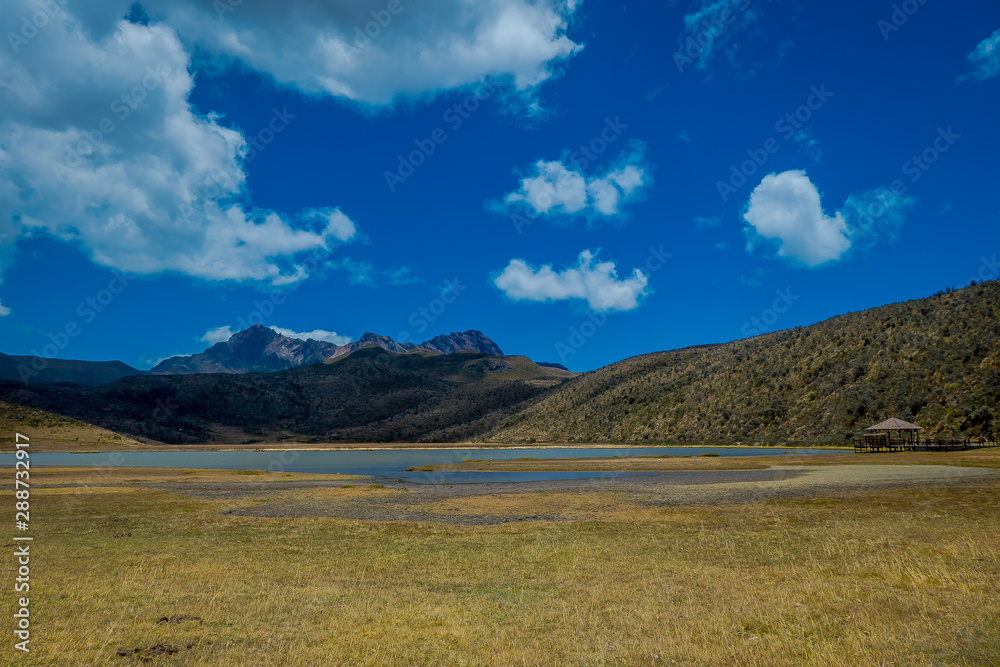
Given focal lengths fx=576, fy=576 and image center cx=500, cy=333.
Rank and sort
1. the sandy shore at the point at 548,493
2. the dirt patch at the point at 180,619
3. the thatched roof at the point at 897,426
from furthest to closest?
the thatched roof at the point at 897,426
the sandy shore at the point at 548,493
the dirt patch at the point at 180,619

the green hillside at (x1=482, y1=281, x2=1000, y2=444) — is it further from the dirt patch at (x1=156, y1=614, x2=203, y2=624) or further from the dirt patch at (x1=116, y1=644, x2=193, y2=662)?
Result: the dirt patch at (x1=116, y1=644, x2=193, y2=662)

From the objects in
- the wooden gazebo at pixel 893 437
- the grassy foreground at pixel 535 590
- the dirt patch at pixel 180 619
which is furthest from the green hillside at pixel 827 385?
the dirt patch at pixel 180 619

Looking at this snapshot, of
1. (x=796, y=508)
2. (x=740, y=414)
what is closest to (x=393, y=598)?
(x=796, y=508)

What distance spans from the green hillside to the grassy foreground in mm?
69309

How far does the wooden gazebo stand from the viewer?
73.6 m

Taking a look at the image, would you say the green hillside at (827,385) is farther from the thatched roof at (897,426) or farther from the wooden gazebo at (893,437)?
the thatched roof at (897,426)

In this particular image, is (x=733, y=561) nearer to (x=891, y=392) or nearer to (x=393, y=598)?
(x=393, y=598)

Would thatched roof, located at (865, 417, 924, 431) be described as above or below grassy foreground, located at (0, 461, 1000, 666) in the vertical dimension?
above

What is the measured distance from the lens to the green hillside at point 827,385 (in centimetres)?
8262

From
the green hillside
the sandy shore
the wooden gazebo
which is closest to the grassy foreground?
the sandy shore

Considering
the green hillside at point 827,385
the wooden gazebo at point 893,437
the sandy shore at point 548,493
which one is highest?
the green hillside at point 827,385

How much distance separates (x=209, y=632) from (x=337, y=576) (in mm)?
5680

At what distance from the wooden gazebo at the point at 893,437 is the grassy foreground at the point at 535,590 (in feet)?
175

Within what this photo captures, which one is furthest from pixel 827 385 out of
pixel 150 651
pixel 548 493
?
pixel 150 651
